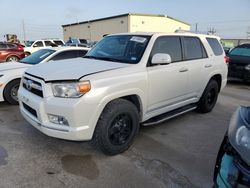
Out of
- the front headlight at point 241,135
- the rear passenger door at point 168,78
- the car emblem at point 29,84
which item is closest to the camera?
the front headlight at point 241,135

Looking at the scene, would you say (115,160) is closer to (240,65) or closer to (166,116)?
→ (166,116)

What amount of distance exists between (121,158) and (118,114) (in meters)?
0.66

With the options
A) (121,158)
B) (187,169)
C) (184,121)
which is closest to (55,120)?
(121,158)

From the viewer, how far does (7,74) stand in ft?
19.7

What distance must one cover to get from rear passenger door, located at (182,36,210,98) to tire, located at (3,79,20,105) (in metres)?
4.01

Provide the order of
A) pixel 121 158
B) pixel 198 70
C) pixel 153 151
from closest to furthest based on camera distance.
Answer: pixel 121 158 < pixel 153 151 < pixel 198 70

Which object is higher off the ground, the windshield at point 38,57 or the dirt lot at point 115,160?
the windshield at point 38,57

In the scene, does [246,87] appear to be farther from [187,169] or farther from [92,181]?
[92,181]

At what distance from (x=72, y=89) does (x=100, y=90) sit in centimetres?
35

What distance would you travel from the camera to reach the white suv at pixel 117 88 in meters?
3.25

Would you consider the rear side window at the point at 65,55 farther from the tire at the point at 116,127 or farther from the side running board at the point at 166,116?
the tire at the point at 116,127

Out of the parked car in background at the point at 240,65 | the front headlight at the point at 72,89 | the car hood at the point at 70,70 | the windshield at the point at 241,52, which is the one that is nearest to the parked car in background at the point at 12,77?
the car hood at the point at 70,70

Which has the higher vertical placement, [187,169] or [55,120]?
[55,120]

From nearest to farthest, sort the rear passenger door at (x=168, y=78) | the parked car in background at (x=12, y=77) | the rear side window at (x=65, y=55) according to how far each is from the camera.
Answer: the rear passenger door at (x=168, y=78) → the parked car in background at (x=12, y=77) → the rear side window at (x=65, y=55)
